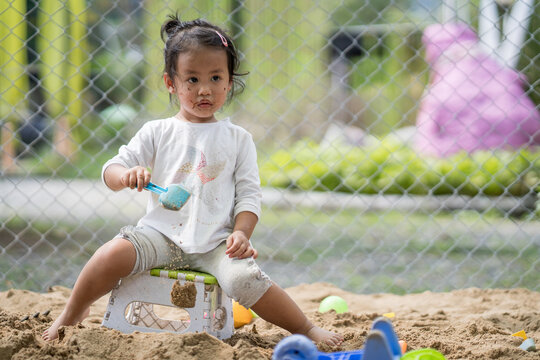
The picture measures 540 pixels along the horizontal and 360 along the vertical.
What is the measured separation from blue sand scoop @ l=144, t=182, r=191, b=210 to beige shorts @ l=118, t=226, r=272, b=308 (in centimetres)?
12

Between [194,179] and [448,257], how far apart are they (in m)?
2.72

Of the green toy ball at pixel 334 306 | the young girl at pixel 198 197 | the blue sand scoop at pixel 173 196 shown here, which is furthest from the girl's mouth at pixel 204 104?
the green toy ball at pixel 334 306

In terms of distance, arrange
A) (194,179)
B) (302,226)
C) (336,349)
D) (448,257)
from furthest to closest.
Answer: (302,226) → (448,257) → (194,179) → (336,349)

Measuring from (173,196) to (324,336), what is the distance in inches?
26.5

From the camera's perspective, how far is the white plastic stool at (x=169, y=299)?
1931mm

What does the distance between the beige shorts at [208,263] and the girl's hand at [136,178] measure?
203 mm

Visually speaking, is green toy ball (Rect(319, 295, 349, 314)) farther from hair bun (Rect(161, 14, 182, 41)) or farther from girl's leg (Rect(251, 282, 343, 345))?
hair bun (Rect(161, 14, 182, 41))

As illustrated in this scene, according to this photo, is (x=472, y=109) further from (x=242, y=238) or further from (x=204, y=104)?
(x=242, y=238)

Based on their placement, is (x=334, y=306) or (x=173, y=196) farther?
(x=334, y=306)

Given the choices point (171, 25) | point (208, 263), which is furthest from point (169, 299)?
point (171, 25)

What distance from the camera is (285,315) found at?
1.99 metres

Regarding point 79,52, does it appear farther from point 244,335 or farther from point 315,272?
point 244,335

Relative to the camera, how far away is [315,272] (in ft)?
12.5

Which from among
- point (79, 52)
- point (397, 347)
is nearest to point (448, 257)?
point (397, 347)
